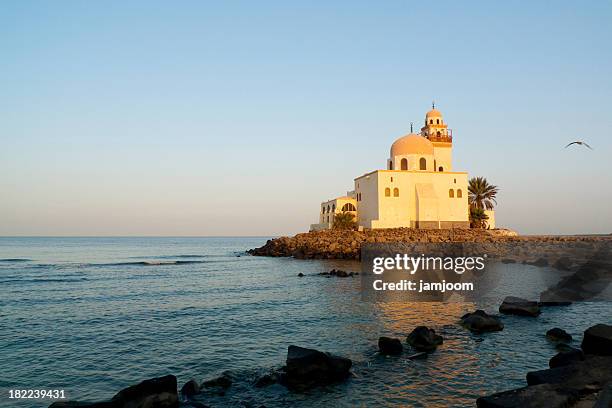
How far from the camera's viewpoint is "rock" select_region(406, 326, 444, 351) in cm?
1379

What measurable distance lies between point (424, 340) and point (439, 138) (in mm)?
58037

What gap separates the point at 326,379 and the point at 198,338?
21.3ft

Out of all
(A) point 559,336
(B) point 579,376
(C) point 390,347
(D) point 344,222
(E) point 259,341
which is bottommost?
(E) point 259,341

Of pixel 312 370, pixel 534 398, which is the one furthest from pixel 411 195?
pixel 534 398

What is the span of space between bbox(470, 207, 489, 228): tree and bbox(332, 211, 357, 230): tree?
16751 mm

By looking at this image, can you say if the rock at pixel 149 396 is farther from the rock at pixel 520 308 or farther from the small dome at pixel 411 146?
the small dome at pixel 411 146

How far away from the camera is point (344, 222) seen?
199 feet

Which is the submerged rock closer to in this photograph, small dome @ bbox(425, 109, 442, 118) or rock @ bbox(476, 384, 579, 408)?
rock @ bbox(476, 384, 579, 408)

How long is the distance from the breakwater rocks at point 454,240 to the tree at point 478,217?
5228 millimetres

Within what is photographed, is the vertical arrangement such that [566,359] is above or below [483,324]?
above

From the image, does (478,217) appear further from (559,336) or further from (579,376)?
(579,376)

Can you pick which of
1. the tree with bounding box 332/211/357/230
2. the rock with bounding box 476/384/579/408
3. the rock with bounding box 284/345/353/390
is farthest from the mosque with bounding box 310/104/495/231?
the rock with bounding box 476/384/579/408

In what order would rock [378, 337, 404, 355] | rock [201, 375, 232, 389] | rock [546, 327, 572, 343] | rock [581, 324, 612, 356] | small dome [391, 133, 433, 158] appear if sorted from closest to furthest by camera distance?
1. rock [201, 375, 232, 389]
2. rock [581, 324, 612, 356]
3. rock [378, 337, 404, 355]
4. rock [546, 327, 572, 343]
5. small dome [391, 133, 433, 158]
